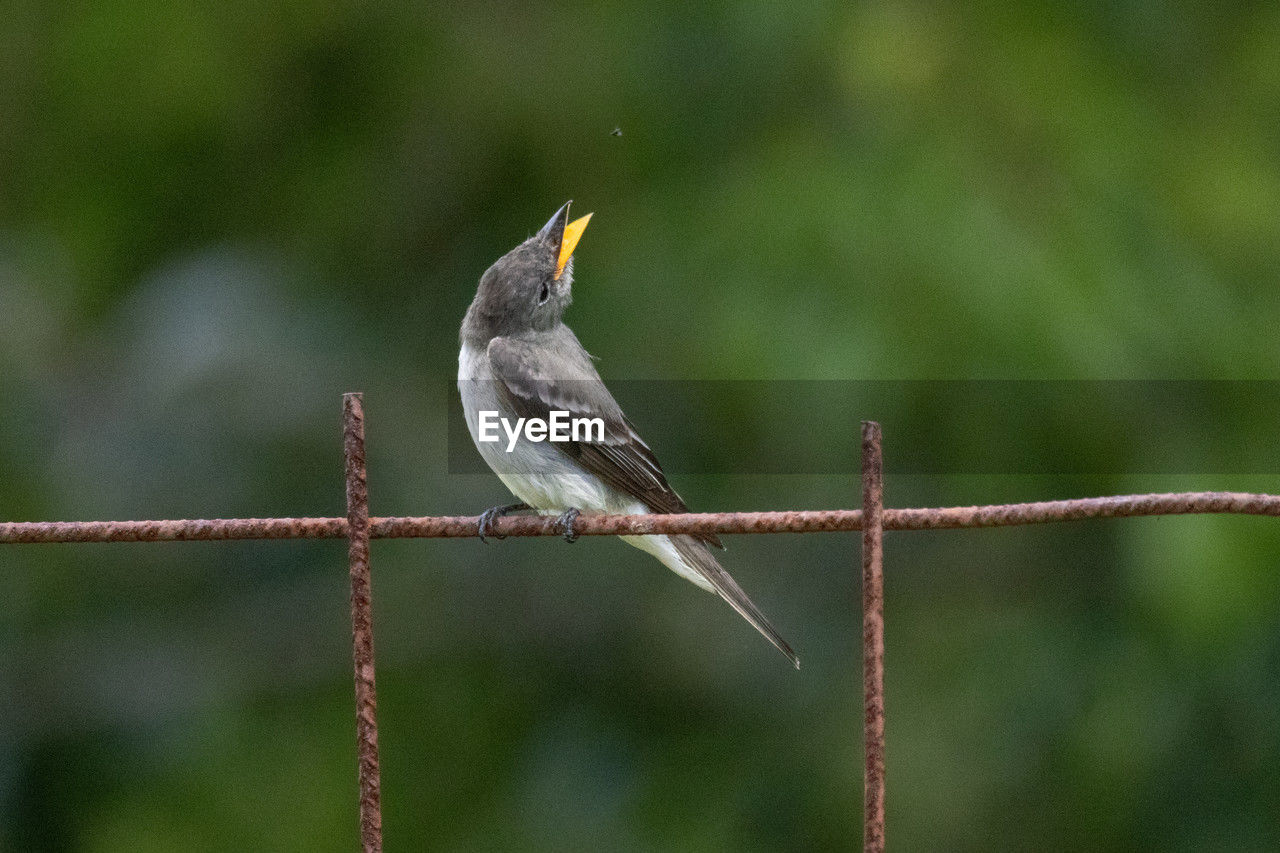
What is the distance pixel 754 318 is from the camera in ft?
10.7

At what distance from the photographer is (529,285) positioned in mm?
3352

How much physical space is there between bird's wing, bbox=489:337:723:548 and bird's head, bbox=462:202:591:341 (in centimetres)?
8

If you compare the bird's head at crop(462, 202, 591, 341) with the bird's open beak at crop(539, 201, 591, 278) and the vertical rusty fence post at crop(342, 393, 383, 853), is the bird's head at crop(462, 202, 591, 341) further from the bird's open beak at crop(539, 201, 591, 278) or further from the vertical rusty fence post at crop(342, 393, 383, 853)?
the vertical rusty fence post at crop(342, 393, 383, 853)

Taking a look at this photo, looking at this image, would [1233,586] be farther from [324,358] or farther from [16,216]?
[16,216]

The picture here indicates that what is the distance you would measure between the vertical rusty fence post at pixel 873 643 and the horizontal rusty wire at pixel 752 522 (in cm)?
4

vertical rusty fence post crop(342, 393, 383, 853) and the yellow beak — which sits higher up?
the yellow beak

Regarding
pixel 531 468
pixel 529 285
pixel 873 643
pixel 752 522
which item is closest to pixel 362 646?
pixel 752 522

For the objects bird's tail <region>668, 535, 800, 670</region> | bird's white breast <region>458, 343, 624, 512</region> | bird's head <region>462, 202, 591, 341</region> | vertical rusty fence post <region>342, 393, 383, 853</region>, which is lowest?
vertical rusty fence post <region>342, 393, 383, 853</region>

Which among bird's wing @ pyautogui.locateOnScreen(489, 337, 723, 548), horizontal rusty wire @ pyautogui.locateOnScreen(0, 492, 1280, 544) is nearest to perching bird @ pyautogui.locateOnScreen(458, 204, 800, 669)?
bird's wing @ pyautogui.locateOnScreen(489, 337, 723, 548)

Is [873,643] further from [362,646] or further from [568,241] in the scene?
[568,241]

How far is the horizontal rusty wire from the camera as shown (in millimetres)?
1492

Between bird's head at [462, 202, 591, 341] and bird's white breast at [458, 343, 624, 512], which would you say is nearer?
bird's white breast at [458, 343, 624, 512]

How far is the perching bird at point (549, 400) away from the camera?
3.11 meters

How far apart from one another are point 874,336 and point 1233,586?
0.95 meters
